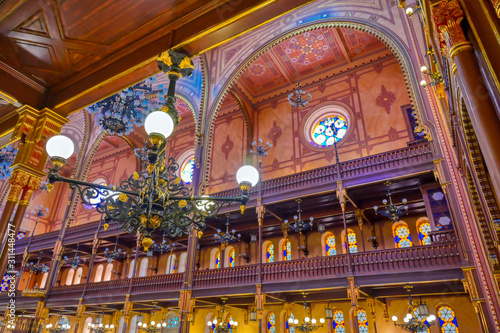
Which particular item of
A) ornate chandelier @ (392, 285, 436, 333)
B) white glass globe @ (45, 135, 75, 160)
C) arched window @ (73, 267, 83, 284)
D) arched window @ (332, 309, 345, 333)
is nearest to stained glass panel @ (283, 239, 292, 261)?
arched window @ (332, 309, 345, 333)

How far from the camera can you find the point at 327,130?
52.5 ft

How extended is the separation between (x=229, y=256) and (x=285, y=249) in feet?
10.7

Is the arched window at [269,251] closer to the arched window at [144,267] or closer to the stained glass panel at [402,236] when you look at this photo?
the stained glass panel at [402,236]

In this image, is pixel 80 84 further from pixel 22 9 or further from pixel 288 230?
pixel 288 230

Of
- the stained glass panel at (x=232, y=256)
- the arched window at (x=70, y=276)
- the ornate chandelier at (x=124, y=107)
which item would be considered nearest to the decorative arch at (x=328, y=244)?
the stained glass panel at (x=232, y=256)

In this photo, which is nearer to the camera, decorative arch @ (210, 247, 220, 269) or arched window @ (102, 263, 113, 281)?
decorative arch @ (210, 247, 220, 269)

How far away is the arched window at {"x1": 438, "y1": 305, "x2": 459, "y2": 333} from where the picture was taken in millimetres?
11403

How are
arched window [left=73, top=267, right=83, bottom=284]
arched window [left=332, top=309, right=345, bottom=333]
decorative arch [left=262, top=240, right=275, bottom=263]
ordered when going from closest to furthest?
1. arched window [left=332, top=309, right=345, bottom=333]
2. decorative arch [left=262, top=240, right=275, bottom=263]
3. arched window [left=73, top=267, right=83, bottom=284]

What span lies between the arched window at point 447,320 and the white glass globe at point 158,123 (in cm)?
1281

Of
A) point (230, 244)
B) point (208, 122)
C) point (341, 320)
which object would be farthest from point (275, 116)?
point (341, 320)

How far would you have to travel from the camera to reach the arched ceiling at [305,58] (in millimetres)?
15156

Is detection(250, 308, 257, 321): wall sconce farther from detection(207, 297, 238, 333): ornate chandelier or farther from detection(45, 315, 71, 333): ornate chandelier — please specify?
detection(45, 315, 71, 333): ornate chandelier

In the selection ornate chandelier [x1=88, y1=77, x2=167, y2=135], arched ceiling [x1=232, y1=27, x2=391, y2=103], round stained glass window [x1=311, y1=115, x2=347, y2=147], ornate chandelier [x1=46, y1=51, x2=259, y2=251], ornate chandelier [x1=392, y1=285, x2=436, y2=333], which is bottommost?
ornate chandelier [x1=392, y1=285, x2=436, y2=333]

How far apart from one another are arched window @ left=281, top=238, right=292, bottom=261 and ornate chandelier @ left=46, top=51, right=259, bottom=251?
39.2ft
